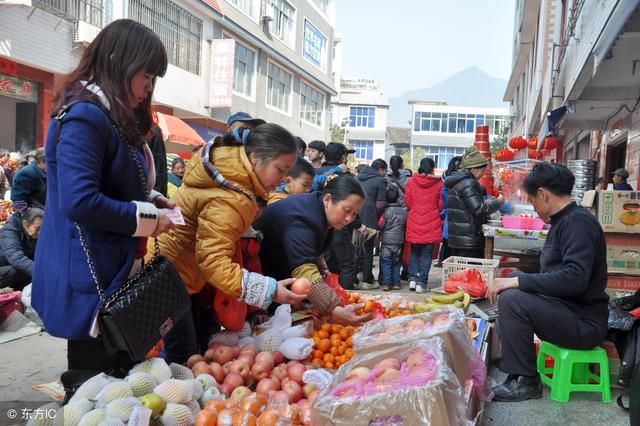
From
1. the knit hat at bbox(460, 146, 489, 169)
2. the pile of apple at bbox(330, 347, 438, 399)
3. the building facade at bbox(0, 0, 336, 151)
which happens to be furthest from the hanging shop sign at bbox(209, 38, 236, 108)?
the pile of apple at bbox(330, 347, 438, 399)

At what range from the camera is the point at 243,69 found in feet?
64.2

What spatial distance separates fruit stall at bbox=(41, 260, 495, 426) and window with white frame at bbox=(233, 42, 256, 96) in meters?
17.0

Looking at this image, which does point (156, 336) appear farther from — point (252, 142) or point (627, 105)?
point (627, 105)

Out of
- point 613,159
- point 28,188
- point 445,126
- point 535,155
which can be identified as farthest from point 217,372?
point 445,126

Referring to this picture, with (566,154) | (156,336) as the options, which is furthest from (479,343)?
(566,154)

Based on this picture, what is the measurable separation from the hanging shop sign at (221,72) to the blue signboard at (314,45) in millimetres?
9094

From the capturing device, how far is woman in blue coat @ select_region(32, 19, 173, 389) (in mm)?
1764

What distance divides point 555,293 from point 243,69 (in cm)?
1776

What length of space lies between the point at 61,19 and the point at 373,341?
11.3 meters

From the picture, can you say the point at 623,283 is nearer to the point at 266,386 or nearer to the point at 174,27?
the point at 266,386

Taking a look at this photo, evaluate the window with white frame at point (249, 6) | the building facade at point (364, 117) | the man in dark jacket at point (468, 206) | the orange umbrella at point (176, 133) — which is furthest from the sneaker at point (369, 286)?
the building facade at point (364, 117)

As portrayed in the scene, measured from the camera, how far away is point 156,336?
192 centimetres

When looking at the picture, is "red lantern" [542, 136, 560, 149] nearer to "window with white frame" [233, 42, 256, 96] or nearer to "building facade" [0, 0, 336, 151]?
"building facade" [0, 0, 336, 151]

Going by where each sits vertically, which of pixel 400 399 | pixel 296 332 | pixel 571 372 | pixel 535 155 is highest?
pixel 535 155
